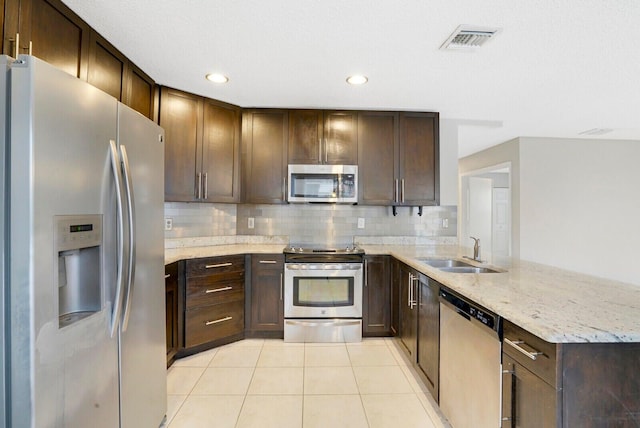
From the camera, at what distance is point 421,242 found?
353cm

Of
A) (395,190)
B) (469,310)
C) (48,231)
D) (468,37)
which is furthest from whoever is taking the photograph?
(395,190)

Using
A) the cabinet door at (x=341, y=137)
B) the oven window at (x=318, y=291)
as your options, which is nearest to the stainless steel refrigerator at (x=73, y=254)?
the oven window at (x=318, y=291)

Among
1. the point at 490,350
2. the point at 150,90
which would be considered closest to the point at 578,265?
the point at 490,350

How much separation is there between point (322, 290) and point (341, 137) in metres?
1.61

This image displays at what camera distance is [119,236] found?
1253 mm

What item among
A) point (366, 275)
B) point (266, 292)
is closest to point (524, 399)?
point (366, 275)

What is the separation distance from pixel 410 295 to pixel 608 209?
4045 millimetres

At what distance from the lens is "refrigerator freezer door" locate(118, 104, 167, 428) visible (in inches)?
53.6

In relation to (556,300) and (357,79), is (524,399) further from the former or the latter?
(357,79)

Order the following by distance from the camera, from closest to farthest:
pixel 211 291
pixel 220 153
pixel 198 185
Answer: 1. pixel 211 291
2. pixel 198 185
3. pixel 220 153

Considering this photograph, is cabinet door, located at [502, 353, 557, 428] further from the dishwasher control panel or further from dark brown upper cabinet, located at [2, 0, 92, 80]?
dark brown upper cabinet, located at [2, 0, 92, 80]

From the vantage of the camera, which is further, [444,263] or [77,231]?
[444,263]

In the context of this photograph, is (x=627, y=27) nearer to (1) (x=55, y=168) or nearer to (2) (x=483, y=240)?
(1) (x=55, y=168)

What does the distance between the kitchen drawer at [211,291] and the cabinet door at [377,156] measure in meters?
1.54
